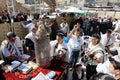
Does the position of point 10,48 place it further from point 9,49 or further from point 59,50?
point 59,50

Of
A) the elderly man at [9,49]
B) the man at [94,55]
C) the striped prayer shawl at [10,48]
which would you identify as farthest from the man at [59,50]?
the striped prayer shawl at [10,48]

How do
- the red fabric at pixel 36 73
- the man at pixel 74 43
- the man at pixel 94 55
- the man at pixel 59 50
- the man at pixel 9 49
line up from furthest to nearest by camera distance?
1. the man at pixel 74 43
2. the man at pixel 59 50
3. the man at pixel 9 49
4. the man at pixel 94 55
5. the red fabric at pixel 36 73

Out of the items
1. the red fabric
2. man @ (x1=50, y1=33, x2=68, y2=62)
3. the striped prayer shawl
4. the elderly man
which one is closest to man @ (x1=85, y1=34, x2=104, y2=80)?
man @ (x1=50, y1=33, x2=68, y2=62)

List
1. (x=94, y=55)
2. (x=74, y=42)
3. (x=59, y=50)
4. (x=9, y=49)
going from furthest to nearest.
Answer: (x=74, y=42) < (x=59, y=50) < (x=9, y=49) < (x=94, y=55)

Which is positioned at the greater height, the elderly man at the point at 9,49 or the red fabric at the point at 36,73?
the elderly man at the point at 9,49

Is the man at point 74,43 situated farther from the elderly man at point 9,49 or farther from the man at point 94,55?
the elderly man at point 9,49

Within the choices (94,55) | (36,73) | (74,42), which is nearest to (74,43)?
(74,42)

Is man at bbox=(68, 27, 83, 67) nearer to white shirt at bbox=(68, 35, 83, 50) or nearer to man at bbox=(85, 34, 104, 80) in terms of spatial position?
white shirt at bbox=(68, 35, 83, 50)

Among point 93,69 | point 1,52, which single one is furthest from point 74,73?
point 1,52

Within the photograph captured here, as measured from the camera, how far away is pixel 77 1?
77.9m

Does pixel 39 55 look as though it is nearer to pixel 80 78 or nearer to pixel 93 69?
pixel 93 69

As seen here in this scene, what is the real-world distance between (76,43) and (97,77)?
3877 mm

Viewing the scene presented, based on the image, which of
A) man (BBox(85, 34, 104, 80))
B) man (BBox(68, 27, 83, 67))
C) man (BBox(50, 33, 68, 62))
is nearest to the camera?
man (BBox(85, 34, 104, 80))

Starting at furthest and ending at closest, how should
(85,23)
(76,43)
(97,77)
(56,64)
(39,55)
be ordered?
(85,23), (76,43), (56,64), (39,55), (97,77)
